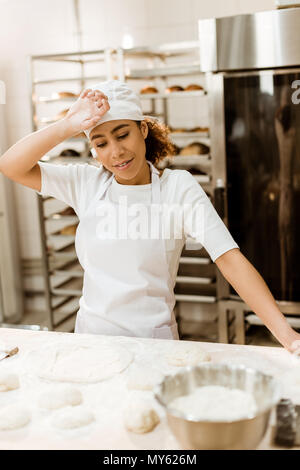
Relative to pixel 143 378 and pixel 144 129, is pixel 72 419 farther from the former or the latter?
pixel 144 129

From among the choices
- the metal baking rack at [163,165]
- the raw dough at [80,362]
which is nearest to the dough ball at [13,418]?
the raw dough at [80,362]

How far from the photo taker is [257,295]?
1.43 m

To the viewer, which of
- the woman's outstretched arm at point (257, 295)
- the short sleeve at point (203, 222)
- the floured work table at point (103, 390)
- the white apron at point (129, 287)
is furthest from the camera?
the white apron at point (129, 287)

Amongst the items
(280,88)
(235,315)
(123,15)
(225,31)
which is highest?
(123,15)

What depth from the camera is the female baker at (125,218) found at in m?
1.56

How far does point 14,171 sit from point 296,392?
44.2 inches

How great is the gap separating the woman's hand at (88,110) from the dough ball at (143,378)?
74cm

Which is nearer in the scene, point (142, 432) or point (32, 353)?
point (142, 432)

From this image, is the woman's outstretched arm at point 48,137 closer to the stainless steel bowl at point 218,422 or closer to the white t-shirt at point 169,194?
the white t-shirt at point 169,194

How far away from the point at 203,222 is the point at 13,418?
31.6 inches

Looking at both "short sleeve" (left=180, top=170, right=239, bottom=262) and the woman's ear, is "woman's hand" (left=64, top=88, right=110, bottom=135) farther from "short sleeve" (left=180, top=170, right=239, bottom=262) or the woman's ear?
"short sleeve" (left=180, top=170, right=239, bottom=262)

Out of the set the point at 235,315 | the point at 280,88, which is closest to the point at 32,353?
the point at 235,315

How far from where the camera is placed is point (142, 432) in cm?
97
